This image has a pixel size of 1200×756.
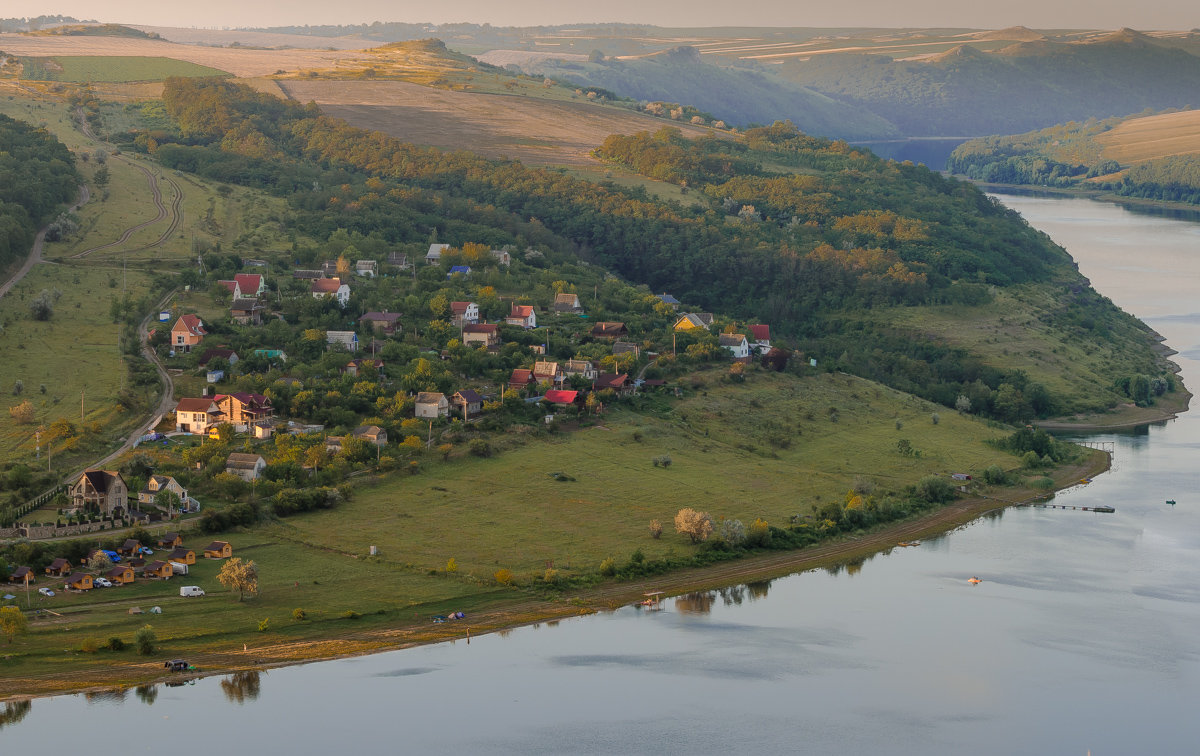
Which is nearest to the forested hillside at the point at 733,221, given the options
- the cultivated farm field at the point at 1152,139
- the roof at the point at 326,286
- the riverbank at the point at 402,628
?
the roof at the point at 326,286

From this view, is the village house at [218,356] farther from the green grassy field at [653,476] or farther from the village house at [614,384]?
the village house at [614,384]

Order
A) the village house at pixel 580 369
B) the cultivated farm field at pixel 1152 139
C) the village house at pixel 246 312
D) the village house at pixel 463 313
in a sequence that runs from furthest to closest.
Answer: the cultivated farm field at pixel 1152 139, the village house at pixel 463 313, the village house at pixel 246 312, the village house at pixel 580 369

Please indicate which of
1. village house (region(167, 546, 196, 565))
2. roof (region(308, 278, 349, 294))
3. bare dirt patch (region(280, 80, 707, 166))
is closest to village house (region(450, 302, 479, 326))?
roof (region(308, 278, 349, 294))

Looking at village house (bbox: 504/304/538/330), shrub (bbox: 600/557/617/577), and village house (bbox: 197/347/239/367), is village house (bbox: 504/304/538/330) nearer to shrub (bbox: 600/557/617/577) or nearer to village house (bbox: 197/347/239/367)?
village house (bbox: 197/347/239/367)

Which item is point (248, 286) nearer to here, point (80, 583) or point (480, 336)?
point (480, 336)

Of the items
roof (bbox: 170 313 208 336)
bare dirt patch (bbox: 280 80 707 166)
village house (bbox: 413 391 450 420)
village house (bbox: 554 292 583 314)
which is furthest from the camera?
bare dirt patch (bbox: 280 80 707 166)

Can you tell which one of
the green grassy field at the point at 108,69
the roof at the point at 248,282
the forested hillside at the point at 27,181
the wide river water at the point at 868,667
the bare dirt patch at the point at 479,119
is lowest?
the wide river water at the point at 868,667
